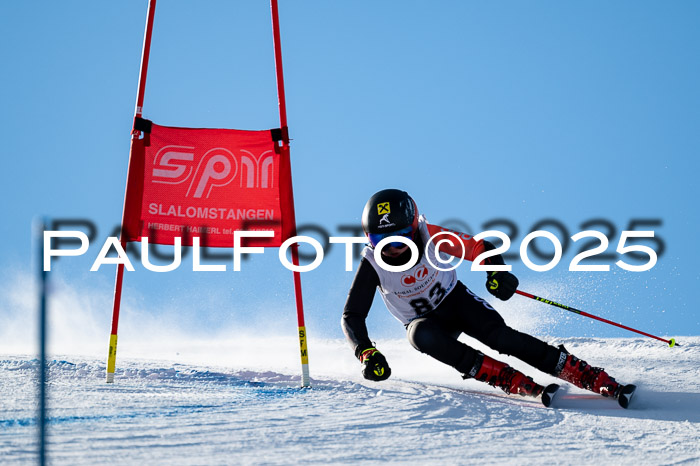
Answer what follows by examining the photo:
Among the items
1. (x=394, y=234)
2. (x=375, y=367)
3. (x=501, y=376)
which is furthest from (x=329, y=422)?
(x=394, y=234)

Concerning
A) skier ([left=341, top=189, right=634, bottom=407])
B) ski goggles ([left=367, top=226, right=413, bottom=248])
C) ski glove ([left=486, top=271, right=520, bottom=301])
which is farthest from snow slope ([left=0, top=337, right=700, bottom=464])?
ski goggles ([left=367, top=226, right=413, bottom=248])

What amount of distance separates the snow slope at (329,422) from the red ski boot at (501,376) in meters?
0.08

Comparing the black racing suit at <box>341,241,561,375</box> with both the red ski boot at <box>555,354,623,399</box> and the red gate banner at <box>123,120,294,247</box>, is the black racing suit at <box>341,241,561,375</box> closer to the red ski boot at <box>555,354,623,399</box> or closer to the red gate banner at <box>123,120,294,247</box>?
the red ski boot at <box>555,354,623,399</box>

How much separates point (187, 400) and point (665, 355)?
401 cm

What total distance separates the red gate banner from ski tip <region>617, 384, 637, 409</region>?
2.35 meters

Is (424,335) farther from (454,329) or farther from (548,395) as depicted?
(548,395)

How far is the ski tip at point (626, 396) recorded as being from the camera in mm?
3638

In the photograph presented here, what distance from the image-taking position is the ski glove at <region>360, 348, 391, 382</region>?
3801mm

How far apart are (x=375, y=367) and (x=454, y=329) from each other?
0.80 m

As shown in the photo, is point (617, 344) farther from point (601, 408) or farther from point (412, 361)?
point (601, 408)

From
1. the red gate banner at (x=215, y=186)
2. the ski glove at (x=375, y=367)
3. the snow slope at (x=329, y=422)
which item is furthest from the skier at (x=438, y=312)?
the red gate banner at (x=215, y=186)

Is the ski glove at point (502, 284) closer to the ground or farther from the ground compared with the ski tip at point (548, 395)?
farther from the ground

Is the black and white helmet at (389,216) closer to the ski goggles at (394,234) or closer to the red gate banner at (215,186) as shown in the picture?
the ski goggles at (394,234)

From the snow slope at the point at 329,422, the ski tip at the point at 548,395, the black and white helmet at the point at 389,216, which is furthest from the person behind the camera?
the black and white helmet at the point at 389,216
